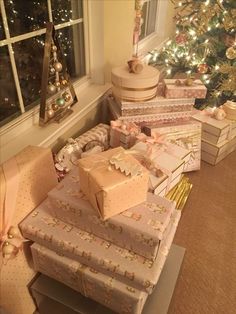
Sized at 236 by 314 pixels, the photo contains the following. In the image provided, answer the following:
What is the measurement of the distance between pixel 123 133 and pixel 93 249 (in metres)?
0.73

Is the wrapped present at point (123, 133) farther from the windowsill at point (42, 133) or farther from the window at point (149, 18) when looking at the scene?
the window at point (149, 18)

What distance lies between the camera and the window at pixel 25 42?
1.16m

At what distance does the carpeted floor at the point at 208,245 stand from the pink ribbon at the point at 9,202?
73 centimetres

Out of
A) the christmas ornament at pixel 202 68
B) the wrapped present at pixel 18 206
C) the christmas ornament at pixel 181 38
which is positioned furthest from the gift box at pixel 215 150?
the wrapped present at pixel 18 206

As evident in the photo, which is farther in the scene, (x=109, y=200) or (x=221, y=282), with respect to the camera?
(x=221, y=282)

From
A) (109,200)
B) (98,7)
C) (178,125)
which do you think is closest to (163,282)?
(109,200)

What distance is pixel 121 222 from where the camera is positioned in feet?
2.68

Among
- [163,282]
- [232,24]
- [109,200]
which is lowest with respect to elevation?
[163,282]

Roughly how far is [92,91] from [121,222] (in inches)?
44.0

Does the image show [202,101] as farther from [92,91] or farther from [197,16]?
[92,91]

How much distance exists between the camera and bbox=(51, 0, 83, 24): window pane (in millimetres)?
1403

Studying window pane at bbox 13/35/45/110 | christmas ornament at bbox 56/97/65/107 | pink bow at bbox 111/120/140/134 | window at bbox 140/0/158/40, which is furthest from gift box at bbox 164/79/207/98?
window at bbox 140/0/158/40

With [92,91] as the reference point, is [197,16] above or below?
above

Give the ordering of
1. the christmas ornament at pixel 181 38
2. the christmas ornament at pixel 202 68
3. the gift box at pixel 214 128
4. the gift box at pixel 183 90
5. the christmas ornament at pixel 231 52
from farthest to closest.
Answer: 1. the christmas ornament at pixel 181 38
2. the christmas ornament at pixel 202 68
3. the christmas ornament at pixel 231 52
4. the gift box at pixel 214 128
5. the gift box at pixel 183 90
